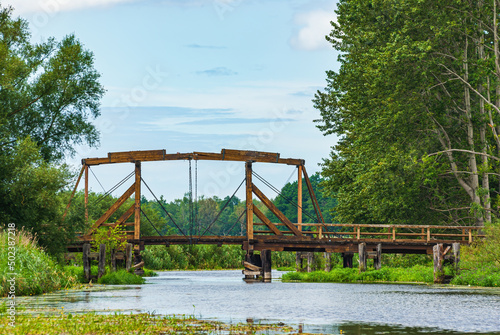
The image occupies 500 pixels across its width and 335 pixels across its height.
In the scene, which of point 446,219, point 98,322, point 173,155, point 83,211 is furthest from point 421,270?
point 98,322

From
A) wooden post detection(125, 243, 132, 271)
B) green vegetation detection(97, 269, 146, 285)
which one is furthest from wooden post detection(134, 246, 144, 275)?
green vegetation detection(97, 269, 146, 285)

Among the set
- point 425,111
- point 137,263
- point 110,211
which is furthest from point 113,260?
point 425,111

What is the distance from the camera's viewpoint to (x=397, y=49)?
37.4m

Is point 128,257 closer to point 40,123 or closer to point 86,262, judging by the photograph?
point 86,262

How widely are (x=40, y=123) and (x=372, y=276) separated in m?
20.9

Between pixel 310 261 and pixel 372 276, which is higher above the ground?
pixel 310 261

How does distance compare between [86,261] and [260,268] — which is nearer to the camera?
[86,261]

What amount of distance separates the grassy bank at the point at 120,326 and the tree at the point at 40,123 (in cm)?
1772

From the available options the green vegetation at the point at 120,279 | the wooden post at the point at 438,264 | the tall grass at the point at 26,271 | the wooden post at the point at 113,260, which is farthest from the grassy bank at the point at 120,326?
the wooden post at the point at 113,260

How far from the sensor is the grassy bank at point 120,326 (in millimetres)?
11258

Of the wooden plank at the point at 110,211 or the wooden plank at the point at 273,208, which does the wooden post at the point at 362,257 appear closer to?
the wooden plank at the point at 273,208

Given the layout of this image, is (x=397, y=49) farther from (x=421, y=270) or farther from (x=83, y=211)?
(x=83, y=211)

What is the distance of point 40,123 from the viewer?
41.3m

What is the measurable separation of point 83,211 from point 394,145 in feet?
58.1
